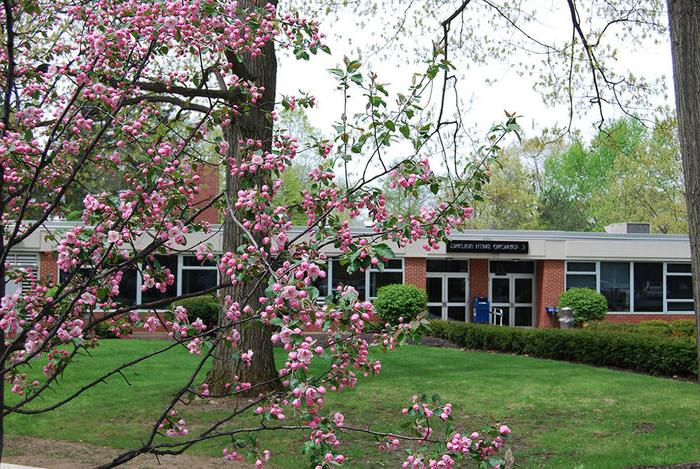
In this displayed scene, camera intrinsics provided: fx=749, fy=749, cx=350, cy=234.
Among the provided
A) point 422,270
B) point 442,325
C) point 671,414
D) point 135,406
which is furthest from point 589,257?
point 135,406

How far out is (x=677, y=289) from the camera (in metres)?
27.0

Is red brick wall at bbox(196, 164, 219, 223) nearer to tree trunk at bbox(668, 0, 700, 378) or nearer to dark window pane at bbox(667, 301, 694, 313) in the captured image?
tree trunk at bbox(668, 0, 700, 378)

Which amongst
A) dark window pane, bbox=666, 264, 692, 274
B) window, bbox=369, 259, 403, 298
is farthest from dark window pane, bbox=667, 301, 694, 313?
window, bbox=369, 259, 403, 298

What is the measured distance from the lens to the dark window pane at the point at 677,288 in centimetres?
2697

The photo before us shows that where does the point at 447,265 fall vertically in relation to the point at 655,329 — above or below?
above

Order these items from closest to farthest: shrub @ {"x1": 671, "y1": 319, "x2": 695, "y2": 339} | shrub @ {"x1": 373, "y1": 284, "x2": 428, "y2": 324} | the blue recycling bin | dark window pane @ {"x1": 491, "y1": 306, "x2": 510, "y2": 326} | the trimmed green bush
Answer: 1. the trimmed green bush
2. shrub @ {"x1": 671, "y1": 319, "x2": 695, "y2": 339}
3. shrub @ {"x1": 373, "y1": 284, "x2": 428, "y2": 324}
4. the blue recycling bin
5. dark window pane @ {"x1": 491, "y1": 306, "x2": 510, "y2": 326}

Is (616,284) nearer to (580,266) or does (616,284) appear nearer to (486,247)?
(580,266)

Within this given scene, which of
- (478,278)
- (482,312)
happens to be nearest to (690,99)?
(482,312)

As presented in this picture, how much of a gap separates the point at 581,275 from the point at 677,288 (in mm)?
3835

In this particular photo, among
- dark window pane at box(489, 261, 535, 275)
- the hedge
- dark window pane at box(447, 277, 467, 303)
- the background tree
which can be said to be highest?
the background tree

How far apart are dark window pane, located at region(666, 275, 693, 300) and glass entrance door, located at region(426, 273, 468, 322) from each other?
24.2 feet

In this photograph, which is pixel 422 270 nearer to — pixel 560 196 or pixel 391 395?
pixel 391 395

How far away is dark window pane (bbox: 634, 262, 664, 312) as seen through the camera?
2672cm

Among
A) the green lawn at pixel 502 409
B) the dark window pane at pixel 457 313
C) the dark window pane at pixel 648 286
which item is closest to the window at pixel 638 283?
the dark window pane at pixel 648 286
